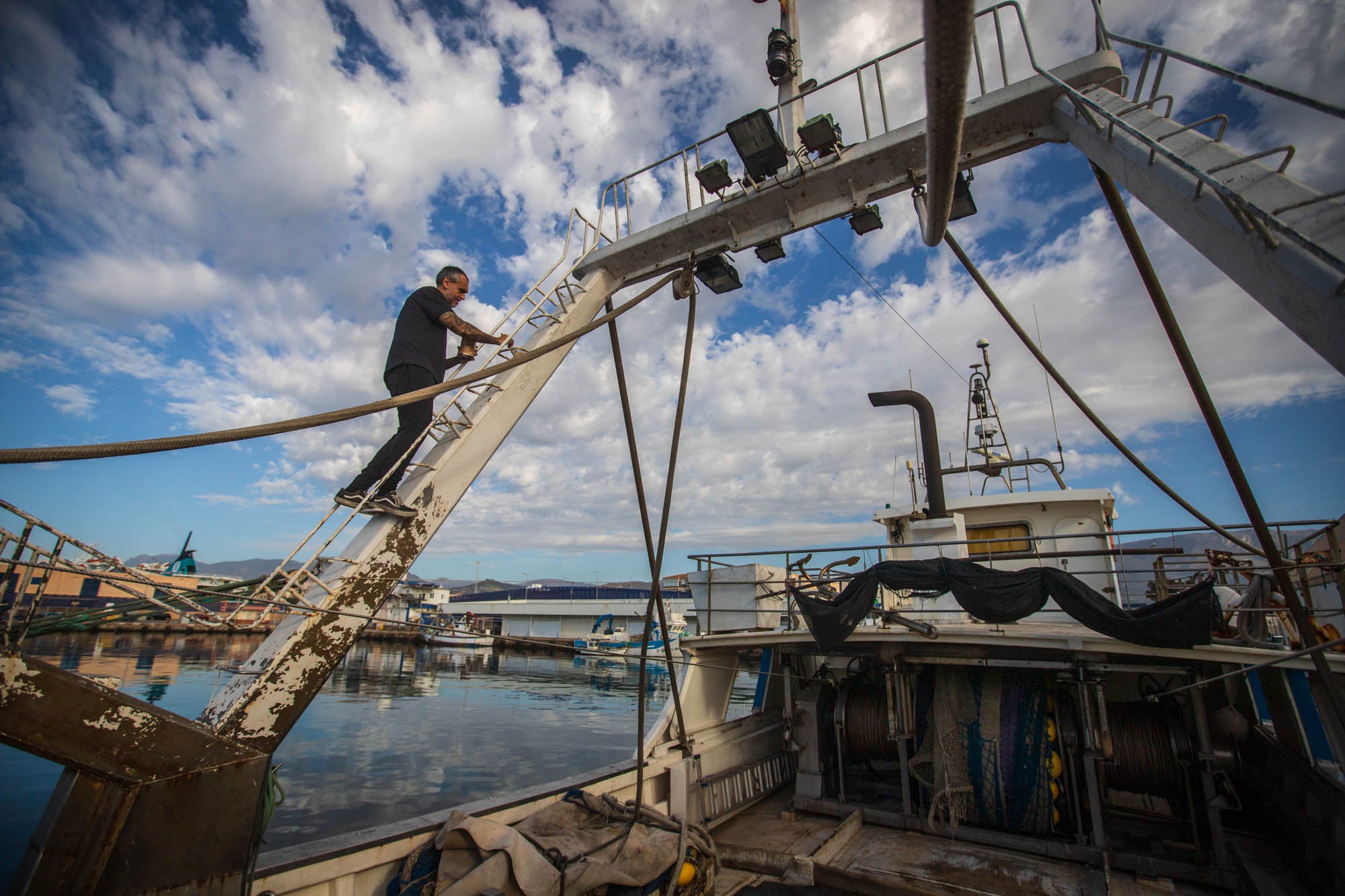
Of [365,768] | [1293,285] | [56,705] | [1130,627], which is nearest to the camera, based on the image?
[1293,285]

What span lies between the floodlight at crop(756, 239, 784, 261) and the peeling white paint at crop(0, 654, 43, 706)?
15.0 ft

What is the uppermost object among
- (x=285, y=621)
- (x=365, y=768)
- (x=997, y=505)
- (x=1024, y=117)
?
(x=1024, y=117)

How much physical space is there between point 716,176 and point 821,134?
0.82 metres

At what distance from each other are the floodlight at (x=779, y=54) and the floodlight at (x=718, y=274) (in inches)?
61.2

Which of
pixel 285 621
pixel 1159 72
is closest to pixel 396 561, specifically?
pixel 285 621

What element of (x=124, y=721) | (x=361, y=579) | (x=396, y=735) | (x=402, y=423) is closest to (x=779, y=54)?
(x=402, y=423)

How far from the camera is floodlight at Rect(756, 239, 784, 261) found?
4.59 metres

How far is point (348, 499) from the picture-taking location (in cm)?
353

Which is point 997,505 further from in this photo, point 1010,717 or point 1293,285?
point 1293,285

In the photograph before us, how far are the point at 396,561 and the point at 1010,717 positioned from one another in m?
6.12

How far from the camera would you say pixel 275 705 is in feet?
9.72

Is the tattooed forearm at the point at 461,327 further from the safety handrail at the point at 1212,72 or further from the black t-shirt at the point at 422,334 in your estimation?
the safety handrail at the point at 1212,72

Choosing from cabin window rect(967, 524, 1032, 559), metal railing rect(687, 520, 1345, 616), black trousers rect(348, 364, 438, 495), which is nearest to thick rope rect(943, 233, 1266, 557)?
metal railing rect(687, 520, 1345, 616)

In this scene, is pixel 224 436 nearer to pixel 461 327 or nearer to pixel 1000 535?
pixel 461 327
